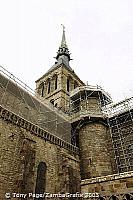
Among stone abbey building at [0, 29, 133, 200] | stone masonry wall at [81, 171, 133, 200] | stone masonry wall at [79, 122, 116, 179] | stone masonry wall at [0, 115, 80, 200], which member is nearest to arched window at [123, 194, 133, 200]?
stone masonry wall at [81, 171, 133, 200]

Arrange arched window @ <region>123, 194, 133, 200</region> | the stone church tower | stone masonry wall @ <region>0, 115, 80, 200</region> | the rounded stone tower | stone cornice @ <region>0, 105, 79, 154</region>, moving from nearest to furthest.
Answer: arched window @ <region>123, 194, 133, 200</region> → stone masonry wall @ <region>0, 115, 80, 200</region> → stone cornice @ <region>0, 105, 79, 154</region> → the rounded stone tower → the stone church tower

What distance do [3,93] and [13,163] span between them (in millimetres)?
4715

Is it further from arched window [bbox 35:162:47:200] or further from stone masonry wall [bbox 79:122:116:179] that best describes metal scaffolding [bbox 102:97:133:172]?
arched window [bbox 35:162:47:200]

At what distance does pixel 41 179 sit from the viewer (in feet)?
42.4

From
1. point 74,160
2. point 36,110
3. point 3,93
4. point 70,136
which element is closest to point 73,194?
point 74,160

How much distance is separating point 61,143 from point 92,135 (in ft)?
8.81

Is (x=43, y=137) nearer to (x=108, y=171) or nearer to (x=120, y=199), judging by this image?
(x=108, y=171)

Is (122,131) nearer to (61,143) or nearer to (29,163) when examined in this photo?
(61,143)

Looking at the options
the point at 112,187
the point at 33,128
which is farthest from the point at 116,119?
the point at 112,187

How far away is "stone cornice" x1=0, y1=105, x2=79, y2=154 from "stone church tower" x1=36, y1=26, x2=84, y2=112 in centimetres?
770

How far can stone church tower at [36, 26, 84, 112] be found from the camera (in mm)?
24859

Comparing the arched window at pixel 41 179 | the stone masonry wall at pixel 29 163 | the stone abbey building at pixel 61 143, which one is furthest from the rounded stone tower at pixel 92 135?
the arched window at pixel 41 179

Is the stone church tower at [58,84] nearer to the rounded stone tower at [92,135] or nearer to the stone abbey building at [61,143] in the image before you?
the stone abbey building at [61,143]

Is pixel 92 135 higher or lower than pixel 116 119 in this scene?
lower
